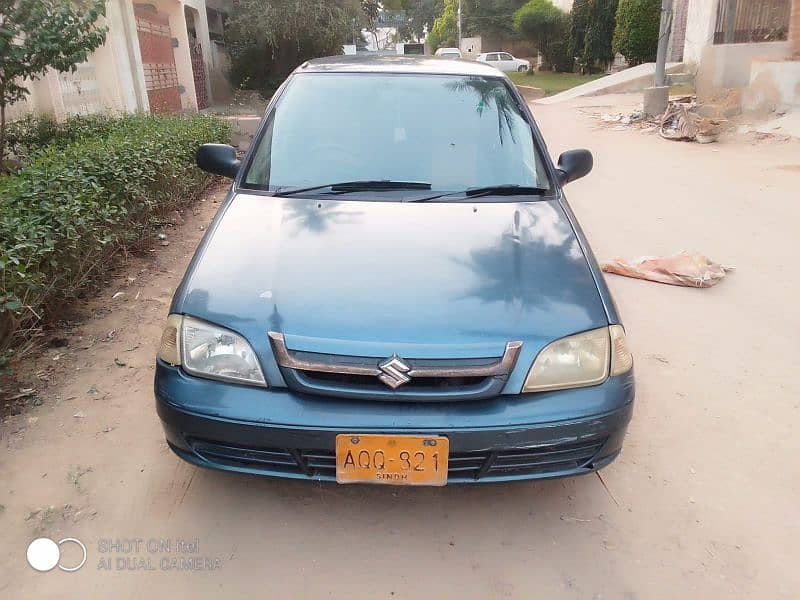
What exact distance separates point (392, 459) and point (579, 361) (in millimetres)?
698

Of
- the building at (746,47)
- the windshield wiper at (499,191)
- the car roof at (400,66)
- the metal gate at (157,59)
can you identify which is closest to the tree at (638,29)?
the building at (746,47)

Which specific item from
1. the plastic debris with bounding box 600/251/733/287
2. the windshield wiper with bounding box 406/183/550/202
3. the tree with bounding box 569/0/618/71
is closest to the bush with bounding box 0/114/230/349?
the windshield wiper with bounding box 406/183/550/202

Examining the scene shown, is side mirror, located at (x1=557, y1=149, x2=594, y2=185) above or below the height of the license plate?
above

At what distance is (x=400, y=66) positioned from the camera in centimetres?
354

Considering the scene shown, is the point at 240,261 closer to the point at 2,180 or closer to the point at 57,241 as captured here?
the point at 57,241

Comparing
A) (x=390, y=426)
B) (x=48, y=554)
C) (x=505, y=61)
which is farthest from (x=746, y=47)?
(x=505, y=61)

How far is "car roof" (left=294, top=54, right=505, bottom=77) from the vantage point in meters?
3.47

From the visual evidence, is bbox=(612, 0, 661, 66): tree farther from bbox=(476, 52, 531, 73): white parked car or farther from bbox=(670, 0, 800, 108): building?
bbox=(476, 52, 531, 73): white parked car

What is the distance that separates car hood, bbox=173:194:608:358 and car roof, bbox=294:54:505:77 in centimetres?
107

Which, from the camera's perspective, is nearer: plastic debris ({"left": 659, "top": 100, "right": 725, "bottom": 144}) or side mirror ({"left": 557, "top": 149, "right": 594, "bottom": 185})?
side mirror ({"left": 557, "top": 149, "right": 594, "bottom": 185})

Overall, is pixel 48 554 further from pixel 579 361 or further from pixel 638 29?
pixel 638 29

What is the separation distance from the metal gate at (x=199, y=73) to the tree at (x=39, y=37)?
1168cm

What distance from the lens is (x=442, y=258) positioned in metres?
2.38

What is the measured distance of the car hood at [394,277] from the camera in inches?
80.4
